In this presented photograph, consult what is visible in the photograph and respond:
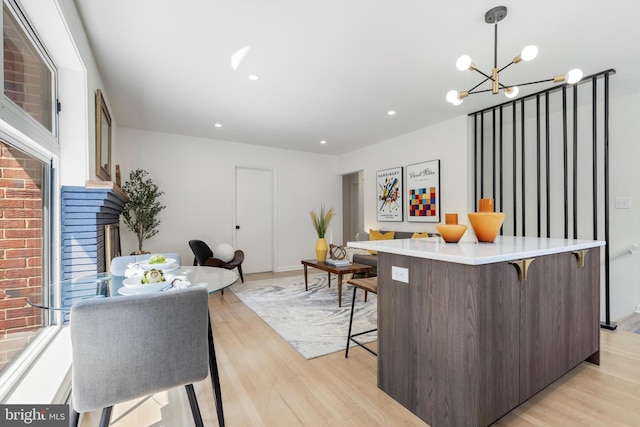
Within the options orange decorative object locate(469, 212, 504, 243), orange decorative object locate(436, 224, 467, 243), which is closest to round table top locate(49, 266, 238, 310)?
orange decorative object locate(436, 224, 467, 243)

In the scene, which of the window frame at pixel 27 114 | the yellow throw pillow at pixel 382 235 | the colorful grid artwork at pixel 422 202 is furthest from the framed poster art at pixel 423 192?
the window frame at pixel 27 114

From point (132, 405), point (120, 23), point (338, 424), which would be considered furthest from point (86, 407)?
point (120, 23)

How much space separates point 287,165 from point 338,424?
195 inches

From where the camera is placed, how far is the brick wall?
4.84 ft

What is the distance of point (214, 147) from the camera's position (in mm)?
5215

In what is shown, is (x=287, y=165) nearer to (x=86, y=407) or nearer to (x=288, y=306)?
(x=288, y=306)

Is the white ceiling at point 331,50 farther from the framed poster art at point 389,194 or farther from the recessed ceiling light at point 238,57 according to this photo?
the framed poster art at point 389,194

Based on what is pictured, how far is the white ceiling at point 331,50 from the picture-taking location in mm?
1952

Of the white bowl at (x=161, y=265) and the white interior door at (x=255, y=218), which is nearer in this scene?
the white bowl at (x=161, y=265)

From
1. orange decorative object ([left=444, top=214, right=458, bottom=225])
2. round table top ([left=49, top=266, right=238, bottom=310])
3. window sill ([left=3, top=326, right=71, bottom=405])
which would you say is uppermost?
orange decorative object ([left=444, top=214, right=458, bottom=225])

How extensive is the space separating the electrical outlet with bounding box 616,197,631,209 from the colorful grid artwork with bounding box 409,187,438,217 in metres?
1.99

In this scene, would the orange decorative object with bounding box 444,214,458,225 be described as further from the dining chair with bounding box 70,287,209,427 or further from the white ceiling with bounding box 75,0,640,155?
the dining chair with bounding box 70,287,209,427

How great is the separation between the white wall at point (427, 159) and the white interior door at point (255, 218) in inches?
74.9

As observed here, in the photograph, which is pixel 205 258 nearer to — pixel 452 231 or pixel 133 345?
pixel 133 345
